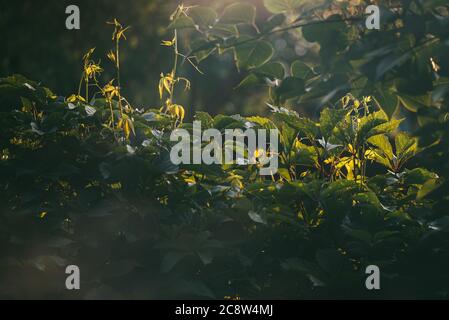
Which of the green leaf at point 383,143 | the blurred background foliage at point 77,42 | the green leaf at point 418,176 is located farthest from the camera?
the blurred background foliage at point 77,42

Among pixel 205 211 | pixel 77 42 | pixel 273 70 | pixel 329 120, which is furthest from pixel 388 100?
pixel 77 42

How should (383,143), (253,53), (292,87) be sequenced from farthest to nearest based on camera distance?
1. (383,143)
2. (253,53)
3. (292,87)

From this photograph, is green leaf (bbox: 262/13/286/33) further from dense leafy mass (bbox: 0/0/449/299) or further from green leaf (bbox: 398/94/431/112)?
green leaf (bbox: 398/94/431/112)

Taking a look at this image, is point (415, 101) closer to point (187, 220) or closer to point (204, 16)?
point (204, 16)

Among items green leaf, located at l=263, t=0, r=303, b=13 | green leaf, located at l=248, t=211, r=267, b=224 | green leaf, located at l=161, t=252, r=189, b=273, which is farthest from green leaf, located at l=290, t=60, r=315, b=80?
green leaf, located at l=161, t=252, r=189, b=273

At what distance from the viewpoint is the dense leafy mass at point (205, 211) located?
2.36 metres

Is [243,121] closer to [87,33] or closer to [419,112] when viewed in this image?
[419,112]

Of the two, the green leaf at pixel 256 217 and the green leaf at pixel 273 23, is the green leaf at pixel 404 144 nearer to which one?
the green leaf at pixel 256 217

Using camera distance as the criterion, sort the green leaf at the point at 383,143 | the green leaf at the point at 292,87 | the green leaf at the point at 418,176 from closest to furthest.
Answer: the green leaf at the point at 292,87 < the green leaf at the point at 418,176 < the green leaf at the point at 383,143

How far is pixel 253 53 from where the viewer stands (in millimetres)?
2188

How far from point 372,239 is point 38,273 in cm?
114

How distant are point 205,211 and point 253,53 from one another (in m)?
0.62

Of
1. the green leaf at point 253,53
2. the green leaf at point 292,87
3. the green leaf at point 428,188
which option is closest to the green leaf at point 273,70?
the green leaf at point 253,53

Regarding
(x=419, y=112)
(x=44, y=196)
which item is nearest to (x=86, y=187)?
(x=44, y=196)
